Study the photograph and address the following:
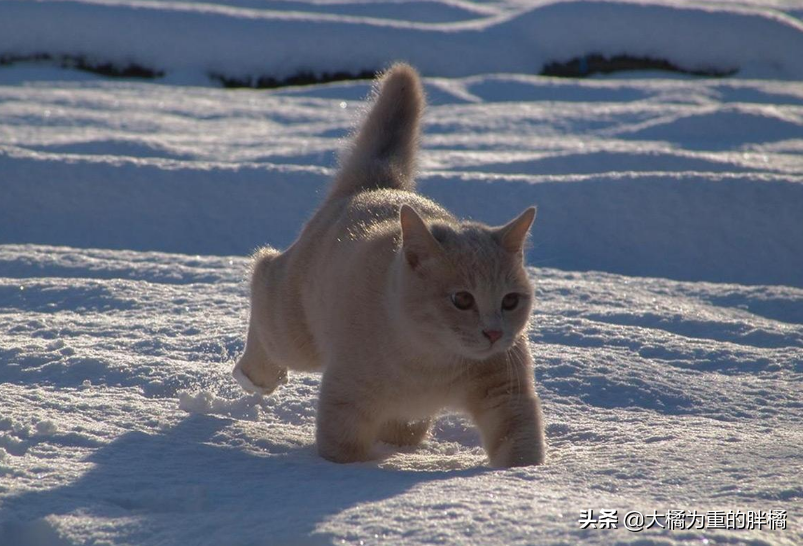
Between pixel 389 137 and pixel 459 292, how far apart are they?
3.60ft

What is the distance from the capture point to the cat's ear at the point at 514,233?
2.79m

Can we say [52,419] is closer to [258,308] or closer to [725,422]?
[258,308]

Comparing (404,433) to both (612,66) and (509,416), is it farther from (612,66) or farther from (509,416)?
(612,66)

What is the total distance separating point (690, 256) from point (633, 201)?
17.5 inches

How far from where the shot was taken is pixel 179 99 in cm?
920

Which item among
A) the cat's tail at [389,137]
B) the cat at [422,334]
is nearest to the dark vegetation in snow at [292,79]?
the cat's tail at [389,137]

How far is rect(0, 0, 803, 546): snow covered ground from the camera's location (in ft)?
7.45

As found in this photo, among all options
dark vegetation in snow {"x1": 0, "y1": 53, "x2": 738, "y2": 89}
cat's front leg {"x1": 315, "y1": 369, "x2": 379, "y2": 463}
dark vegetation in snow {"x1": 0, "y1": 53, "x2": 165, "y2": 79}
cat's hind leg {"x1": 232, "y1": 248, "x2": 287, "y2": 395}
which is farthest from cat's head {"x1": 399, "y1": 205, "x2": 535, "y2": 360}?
dark vegetation in snow {"x1": 0, "y1": 53, "x2": 165, "y2": 79}

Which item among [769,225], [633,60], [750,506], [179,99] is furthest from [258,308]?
[633,60]

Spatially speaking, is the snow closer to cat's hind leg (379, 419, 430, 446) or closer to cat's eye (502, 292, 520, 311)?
cat's hind leg (379, 419, 430, 446)

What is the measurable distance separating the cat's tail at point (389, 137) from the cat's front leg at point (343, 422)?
1.01m

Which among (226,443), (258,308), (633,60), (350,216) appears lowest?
(226,443)

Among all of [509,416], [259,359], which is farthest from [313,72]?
[509,416]

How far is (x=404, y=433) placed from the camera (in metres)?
3.09
